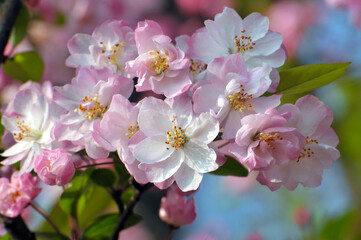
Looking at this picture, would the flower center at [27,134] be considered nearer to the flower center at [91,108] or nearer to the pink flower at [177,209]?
the flower center at [91,108]

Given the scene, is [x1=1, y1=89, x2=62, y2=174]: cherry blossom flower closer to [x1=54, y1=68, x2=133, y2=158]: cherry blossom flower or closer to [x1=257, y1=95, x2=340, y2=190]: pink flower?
[x1=54, y1=68, x2=133, y2=158]: cherry blossom flower

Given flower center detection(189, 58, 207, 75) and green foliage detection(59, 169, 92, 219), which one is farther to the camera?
green foliage detection(59, 169, 92, 219)

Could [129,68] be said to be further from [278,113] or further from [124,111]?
[278,113]

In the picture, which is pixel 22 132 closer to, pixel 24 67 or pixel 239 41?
pixel 24 67

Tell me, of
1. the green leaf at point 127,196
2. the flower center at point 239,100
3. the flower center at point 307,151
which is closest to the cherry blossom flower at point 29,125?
the green leaf at point 127,196

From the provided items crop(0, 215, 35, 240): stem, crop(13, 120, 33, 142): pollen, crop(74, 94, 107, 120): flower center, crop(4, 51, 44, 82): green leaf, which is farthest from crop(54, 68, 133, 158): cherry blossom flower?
crop(4, 51, 44, 82): green leaf
